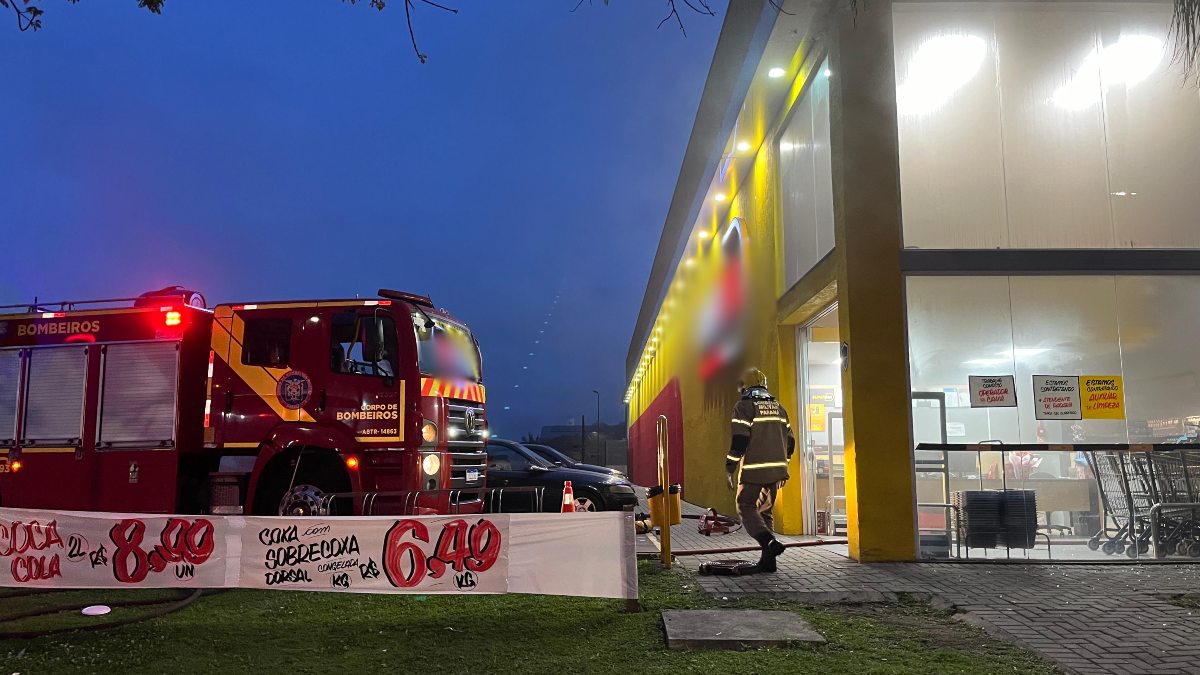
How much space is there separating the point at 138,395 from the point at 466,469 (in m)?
3.64

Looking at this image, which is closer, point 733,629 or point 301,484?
point 733,629

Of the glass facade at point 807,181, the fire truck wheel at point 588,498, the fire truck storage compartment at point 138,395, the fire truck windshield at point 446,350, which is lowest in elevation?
the fire truck wheel at point 588,498

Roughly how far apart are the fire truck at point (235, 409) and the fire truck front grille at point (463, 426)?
28 mm

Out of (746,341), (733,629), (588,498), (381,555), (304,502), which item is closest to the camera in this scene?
(733,629)

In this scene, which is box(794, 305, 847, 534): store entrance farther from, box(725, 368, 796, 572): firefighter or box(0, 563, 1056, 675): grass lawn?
box(0, 563, 1056, 675): grass lawn

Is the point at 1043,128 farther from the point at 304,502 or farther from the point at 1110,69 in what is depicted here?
the point at 304,502

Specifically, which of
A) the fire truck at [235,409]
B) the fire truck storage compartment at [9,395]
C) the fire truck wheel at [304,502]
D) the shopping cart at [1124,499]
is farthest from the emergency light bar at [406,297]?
the shopping cart at [1124,499]

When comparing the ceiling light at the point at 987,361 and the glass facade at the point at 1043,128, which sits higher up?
the glass facade at the point at 1043,128

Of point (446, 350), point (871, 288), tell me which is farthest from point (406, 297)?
point (871, 288)

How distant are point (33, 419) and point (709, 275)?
1316 centimetres

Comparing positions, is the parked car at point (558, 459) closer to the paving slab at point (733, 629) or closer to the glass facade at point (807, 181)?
the glass facade at point (807, 181)

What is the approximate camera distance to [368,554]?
6035 millimetres

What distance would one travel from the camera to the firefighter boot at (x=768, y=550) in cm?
798

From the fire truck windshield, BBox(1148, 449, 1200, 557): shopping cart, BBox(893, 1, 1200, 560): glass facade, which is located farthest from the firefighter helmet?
BBox(1148, 449, 1200, 557): shopping cart
